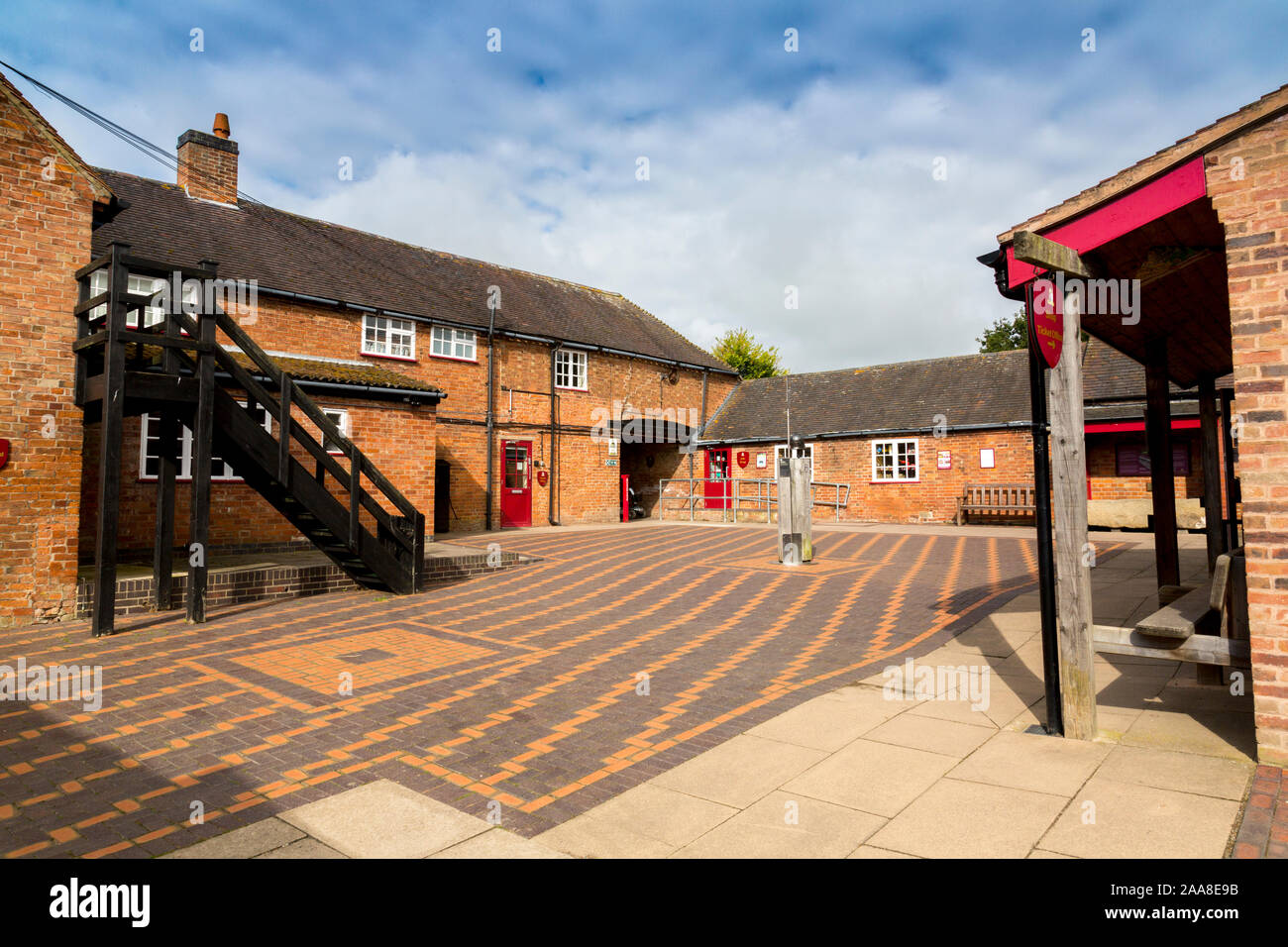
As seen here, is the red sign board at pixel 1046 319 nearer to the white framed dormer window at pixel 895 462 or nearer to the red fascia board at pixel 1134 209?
the red fascia board at pixel 1134 209

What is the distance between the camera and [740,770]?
3.94m

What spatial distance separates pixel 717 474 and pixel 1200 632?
21662mm

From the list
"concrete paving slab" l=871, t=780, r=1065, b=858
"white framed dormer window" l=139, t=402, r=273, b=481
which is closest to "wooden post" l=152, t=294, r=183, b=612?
"white framed dormer window" l=139, t=402, r=273, b=481

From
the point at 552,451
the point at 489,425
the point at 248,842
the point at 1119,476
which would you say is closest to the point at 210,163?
the point at 489,425

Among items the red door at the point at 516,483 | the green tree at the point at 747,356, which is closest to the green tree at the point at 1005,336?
the green tree at the point at 747,356

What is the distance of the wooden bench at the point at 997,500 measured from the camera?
19.3m

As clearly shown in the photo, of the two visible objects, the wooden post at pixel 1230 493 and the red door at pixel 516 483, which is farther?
the red door at pixel 516 483

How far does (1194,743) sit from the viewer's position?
4082 mm

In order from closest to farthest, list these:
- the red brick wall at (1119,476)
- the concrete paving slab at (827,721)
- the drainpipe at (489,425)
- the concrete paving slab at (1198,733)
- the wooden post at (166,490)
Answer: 1. the concrete paving slab at (1198,733)
2. the concrete paving slab at (827,721)
3. the wooden post at (166,490)
4. the red brick wall at (1119,476)
5. the drainpipe at (489,425)

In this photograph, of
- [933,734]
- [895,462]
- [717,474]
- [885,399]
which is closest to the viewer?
[933,734]

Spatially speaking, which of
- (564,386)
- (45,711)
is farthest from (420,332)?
(45,711)

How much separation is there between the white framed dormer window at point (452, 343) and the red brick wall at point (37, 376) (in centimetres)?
1051

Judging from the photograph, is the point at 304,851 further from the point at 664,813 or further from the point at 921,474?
the point at 921,474
